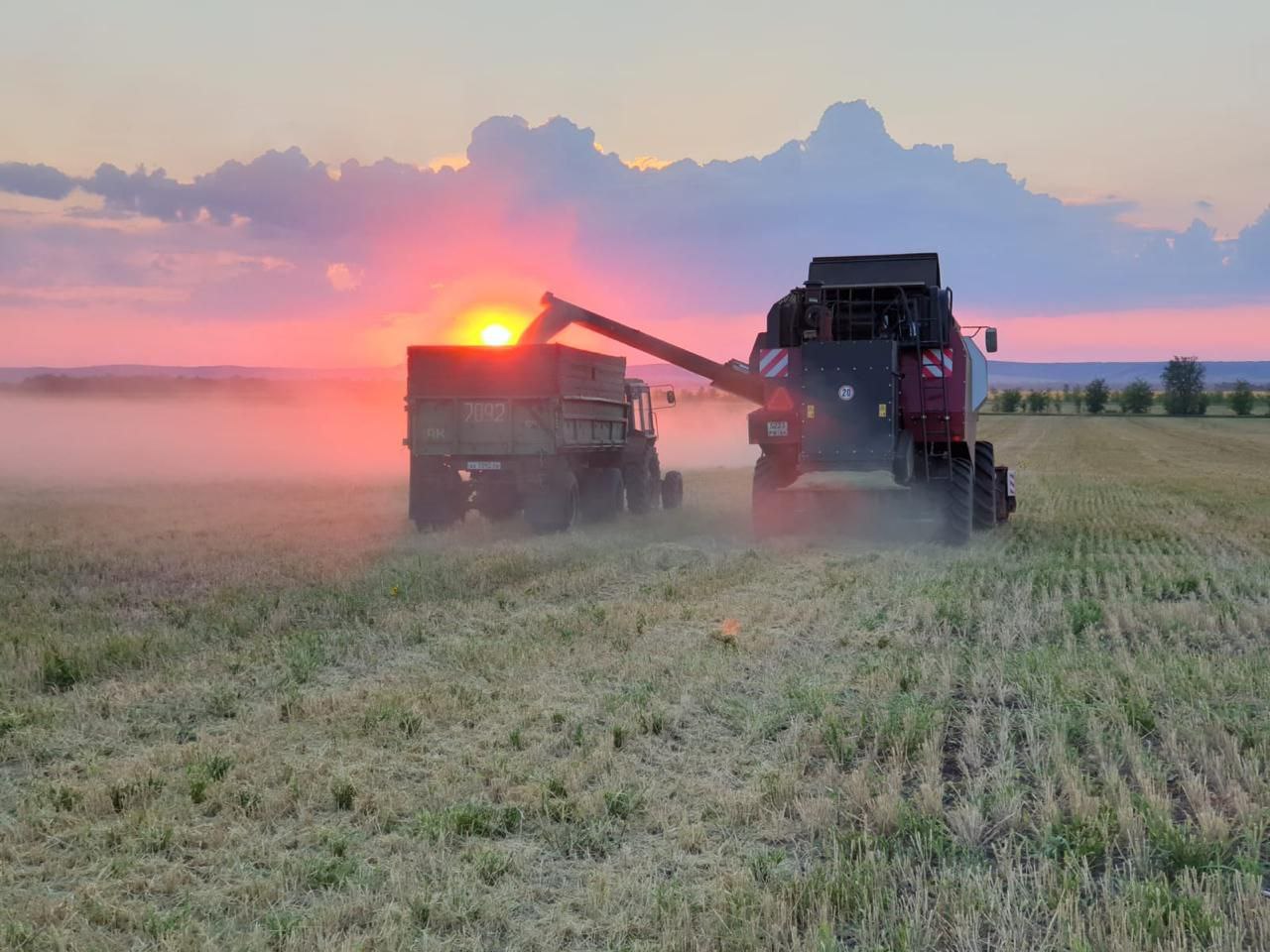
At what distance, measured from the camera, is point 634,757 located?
18.9ft

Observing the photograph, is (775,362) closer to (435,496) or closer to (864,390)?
(864,390)

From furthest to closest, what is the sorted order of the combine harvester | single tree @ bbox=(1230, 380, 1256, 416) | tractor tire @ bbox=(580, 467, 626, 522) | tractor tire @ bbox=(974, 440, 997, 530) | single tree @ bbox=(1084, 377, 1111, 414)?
single tree @ bbox=(1084, 377, 1111, 414) < single tree @ bbox=(1230, 380, 1256, 416) < tractor tire @ bbox=(580, 467, 626, 522) < tractor tire @ bbox=(974, 440, 997, 530) < the combine harvester

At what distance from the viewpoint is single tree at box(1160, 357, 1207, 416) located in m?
97.8

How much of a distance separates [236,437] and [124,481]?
1839cm

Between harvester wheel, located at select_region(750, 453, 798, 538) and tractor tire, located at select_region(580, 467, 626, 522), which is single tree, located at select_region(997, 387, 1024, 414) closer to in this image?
tractor tire, located at select_region(580, 467, 626, 522)

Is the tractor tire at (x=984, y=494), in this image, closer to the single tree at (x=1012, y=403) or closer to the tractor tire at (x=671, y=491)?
the tractor tire at (x=671, y=491)

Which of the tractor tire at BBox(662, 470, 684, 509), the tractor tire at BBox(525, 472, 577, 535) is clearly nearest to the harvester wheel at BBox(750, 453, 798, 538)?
the tractor tire at BBox(525, 472, 577, 535)

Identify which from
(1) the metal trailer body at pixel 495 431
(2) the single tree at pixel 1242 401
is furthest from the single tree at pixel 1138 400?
(1) the metal trailer body at pixel 495 431

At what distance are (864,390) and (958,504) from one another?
2.14 metres

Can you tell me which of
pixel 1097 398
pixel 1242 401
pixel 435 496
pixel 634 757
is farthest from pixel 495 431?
pixel 1097 398

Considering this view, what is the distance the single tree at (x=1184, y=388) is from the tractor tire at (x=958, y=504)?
9388 cm

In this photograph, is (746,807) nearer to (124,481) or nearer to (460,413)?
(460,413)

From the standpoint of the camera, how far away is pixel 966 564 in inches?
499

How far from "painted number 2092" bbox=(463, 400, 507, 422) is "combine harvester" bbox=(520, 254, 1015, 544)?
3864mm
